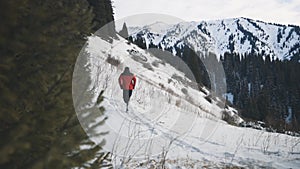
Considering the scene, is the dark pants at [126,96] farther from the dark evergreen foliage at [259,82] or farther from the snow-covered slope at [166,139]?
the dark evergreen foliage at [259,82]

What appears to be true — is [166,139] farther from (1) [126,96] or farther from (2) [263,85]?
(2) [263,85]

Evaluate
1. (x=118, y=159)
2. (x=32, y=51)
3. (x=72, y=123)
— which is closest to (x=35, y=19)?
(x=32, y=51)

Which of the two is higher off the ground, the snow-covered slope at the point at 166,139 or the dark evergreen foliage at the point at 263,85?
the dark evergreen foliage at the point at 263,85

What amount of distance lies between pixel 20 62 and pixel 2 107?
0.35m

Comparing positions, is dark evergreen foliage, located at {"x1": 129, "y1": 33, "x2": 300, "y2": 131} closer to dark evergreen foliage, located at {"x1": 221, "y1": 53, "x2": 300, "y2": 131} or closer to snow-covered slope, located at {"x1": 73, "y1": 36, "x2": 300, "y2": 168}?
dark evergreen foliage, located at {"x1": 221, "y1": 53, "x2": 300, "y2": 131}

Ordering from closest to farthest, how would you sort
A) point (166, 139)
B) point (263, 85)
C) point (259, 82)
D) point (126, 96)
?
point (166, 139) → point (126, 96) → point (263, 85) → point (259, 82)

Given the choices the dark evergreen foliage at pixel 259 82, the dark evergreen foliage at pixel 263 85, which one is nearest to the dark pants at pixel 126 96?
the dark evergreen foliage at pixel 259 82

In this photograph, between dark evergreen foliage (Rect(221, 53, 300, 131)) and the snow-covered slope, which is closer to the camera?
the snow-covered slope

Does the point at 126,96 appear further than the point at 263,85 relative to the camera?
No

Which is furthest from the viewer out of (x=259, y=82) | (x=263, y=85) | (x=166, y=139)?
(x=259, y=82)

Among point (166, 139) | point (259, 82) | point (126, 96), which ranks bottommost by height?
point (166, 139)

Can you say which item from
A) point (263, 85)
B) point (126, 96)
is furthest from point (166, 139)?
point (263, 85)

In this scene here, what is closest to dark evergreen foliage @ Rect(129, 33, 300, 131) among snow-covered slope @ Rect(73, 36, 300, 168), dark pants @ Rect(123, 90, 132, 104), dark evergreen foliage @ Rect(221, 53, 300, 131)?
dark evergreen foliage @ Rect(221, 53, 300, 131)

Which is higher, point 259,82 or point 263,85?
point 259,82
